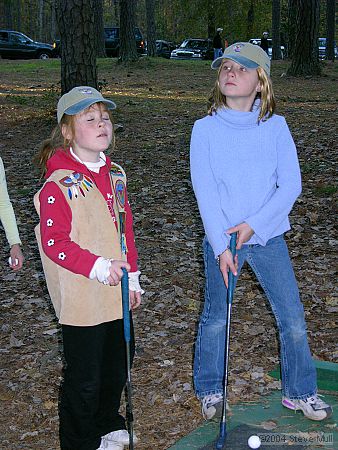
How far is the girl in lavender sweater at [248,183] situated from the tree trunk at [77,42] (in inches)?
305

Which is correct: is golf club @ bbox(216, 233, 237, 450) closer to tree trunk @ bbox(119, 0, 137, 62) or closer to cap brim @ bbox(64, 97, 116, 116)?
cap brim @ bbox(64, 97, 116, 116)

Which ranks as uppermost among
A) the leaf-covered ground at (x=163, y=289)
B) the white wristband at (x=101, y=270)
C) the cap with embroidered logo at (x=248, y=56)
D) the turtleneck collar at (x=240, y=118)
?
the cap with embroidered logo at (x=248, y=56)

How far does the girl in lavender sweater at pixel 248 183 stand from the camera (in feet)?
12.4

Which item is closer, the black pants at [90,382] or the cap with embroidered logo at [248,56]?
the black pants at [90,382]

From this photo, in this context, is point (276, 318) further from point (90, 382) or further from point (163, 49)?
point (163, 49)

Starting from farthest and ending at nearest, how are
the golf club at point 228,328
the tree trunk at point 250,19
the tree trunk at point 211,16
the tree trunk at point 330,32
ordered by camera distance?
the tree trunk at point 250,19 → the tree trunk at point 211,16 → the tree trunk at point 330,32 → the golf club at point 228,328

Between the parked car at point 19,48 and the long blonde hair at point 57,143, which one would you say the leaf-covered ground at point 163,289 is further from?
the parked car at point 19,48

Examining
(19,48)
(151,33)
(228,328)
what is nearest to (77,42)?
(228,328)

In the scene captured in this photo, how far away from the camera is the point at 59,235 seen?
11.1 feet

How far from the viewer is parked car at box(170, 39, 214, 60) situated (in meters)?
39.0

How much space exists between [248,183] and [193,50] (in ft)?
121

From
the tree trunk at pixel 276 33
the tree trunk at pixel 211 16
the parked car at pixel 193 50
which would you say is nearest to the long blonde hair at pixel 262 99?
the tree trunk at pixel 276 33

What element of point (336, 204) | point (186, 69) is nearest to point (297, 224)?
→ point (336, 204)

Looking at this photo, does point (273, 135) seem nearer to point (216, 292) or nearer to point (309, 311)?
point (216, 292)
